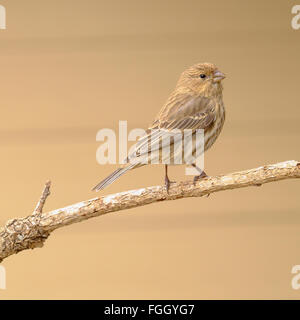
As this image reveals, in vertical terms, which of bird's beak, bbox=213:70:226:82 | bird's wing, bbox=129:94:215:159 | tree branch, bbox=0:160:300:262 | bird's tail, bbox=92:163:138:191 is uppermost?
bird's beak, bbox=213:70:226:82

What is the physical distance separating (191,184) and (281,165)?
281 mm

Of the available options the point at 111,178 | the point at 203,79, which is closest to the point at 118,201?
the point at 111,178

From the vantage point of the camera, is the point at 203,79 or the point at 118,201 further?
the point at 203,79

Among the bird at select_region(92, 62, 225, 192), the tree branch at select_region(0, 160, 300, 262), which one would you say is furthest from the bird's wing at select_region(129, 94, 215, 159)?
the tree branch at select_region(0, 160, 300, 262)

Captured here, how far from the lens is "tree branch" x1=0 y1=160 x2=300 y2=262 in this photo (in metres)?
1.50

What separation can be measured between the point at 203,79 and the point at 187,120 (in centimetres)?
14

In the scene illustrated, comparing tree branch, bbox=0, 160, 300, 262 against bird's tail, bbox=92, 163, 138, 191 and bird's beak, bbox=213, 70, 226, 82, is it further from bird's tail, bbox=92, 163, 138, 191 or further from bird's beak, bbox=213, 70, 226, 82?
bird's beak, bbox=213, 70, 226, 82

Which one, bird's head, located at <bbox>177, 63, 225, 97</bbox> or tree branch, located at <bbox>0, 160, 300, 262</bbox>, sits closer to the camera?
tree branch, located at <bbox>0, 160, 300, 262</bbox>

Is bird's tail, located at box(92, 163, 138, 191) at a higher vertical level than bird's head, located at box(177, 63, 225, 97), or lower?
lower

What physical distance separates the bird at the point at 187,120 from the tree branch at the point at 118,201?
5 cm

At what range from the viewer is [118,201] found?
1.57 meters

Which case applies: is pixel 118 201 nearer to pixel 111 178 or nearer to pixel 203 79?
pixel 111 178

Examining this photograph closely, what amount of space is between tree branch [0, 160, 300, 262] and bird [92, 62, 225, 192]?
0.05 meters

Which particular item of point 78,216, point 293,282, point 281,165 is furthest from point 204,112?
point 293,282
